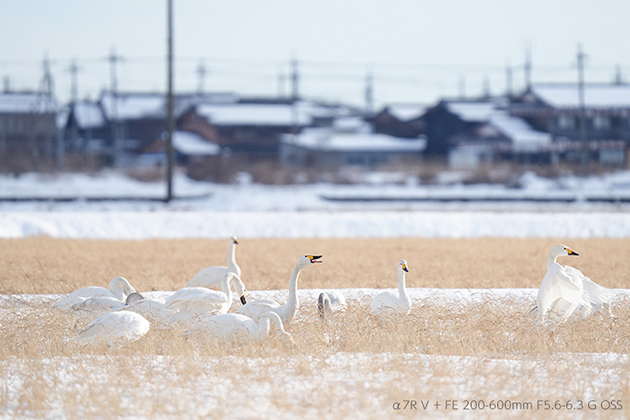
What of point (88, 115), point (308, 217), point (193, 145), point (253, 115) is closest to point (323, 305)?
point (308, 217)

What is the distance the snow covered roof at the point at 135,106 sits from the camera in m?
58.6

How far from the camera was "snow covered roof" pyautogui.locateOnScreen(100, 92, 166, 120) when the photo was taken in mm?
58625

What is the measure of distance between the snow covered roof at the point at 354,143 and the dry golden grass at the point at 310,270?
31.9m

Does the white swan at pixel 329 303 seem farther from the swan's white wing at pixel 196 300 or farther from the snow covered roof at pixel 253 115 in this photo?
the snow covered roof at pixel 253 115

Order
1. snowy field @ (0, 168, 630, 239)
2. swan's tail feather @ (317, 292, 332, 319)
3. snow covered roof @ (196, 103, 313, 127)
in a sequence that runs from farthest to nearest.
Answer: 1. snow covered roof @ (196, 103, 313, 127)
2. snowy field @ (0, 168, 630, 239)
3. swan's tail feather @ (317, 292, 332, 319)

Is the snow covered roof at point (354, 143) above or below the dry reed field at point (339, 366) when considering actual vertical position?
above

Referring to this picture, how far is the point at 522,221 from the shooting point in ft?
58.1

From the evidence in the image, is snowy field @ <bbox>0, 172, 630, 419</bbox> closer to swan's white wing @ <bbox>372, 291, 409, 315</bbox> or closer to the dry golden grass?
swan's white wing @ <bbox>372, 291, 409, 315</bbox>

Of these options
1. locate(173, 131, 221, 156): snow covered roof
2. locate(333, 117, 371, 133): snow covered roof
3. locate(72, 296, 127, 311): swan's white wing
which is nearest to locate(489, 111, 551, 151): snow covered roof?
locate(333, 117, 371, 133): snow covered roof

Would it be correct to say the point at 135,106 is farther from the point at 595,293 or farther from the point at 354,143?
the point at 595,293

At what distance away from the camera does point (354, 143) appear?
5003 cm

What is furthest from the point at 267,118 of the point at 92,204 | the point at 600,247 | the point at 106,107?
the point at 600,247

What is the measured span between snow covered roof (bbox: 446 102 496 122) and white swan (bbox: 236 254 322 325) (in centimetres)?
4371

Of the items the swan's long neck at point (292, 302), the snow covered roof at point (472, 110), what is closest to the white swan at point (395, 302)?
the swan's long neck at point (292, 302)
